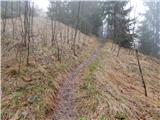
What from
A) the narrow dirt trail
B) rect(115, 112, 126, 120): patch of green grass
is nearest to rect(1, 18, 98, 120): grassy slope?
the narrow dirt trail

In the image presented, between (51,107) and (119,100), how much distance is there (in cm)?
301

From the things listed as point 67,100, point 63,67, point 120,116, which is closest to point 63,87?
point 67,100

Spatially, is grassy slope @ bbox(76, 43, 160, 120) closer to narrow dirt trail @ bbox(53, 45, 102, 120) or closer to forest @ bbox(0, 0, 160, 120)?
forest @ bbox(0, 0, 160, 120)

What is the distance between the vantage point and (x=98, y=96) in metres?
10.5

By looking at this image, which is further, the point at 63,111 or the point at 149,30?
the point at 149,30

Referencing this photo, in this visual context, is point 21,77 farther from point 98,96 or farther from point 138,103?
point 138,103

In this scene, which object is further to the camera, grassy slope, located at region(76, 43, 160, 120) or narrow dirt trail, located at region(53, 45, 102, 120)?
grassy slope, located at region(76, 43, 160, 120)

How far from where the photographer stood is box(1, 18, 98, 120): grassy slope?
927cm

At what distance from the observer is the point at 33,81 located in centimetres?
1136

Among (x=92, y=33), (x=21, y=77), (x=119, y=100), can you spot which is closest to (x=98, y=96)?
(x=119, y=100)

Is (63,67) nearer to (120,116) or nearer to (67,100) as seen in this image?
(67,100)

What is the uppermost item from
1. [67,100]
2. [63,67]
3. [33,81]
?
[63,67]

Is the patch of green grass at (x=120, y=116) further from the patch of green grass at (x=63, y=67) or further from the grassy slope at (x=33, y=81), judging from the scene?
the patch of green grass at (x=63, y=67)

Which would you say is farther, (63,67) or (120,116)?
(63,67)
